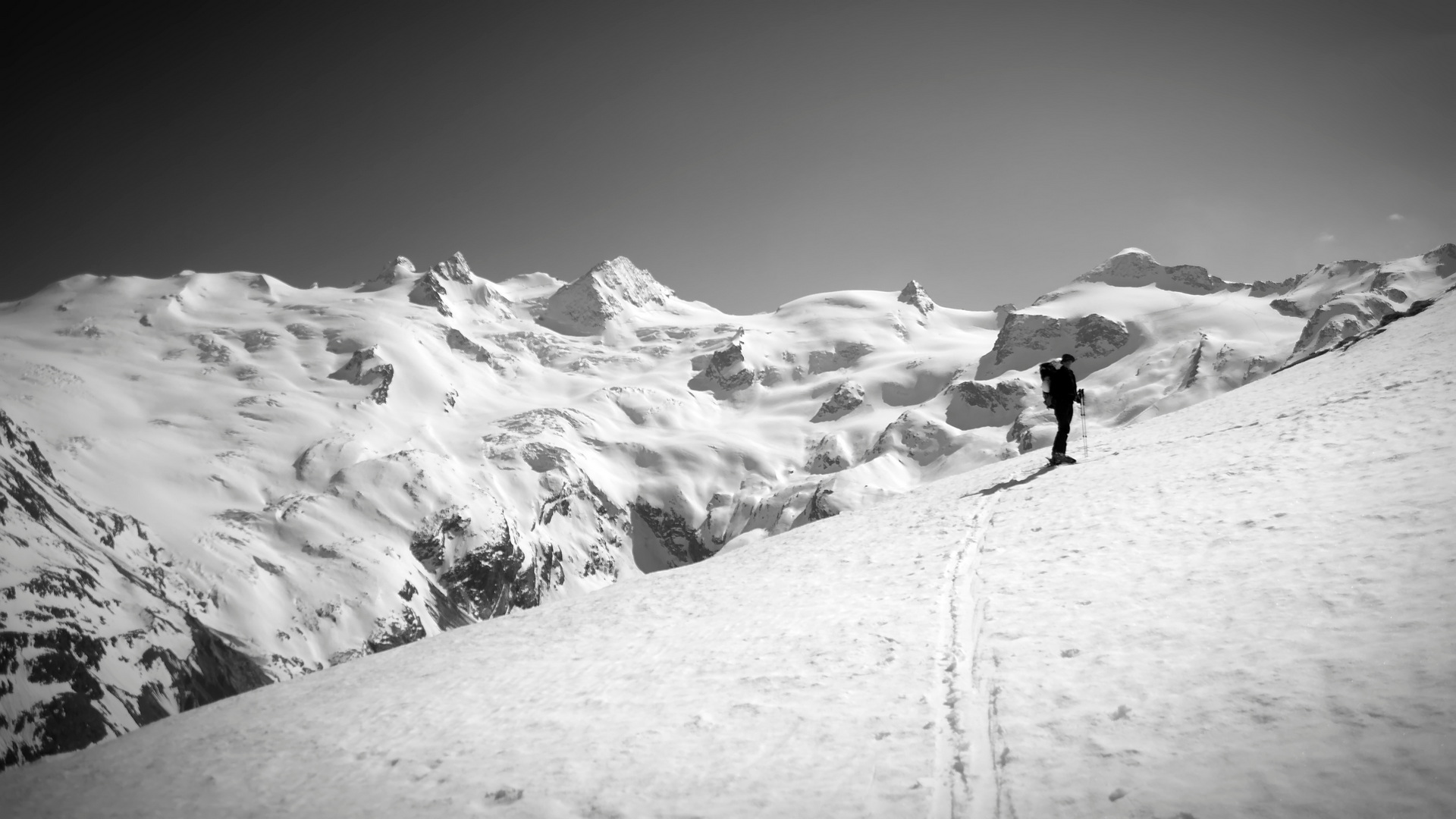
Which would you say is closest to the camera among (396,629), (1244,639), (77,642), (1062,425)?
(1244,639)

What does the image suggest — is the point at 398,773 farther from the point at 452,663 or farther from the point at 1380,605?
the point at 1380,605

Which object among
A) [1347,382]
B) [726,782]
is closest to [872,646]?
[726,782]

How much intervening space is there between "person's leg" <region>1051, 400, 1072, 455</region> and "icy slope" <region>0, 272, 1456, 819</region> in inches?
230

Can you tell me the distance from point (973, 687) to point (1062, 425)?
17.4 m

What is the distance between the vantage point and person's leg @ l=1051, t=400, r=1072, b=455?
21.8 meters

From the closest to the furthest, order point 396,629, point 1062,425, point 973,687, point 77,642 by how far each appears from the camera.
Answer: point 973,687 < point 1062,425 < point 77,642 < point 396,629

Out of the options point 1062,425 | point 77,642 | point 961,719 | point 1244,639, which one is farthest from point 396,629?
point 1244,639

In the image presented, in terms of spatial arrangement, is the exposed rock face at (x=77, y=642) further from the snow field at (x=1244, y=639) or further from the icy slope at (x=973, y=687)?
the snow field at (x=1244, y=639)

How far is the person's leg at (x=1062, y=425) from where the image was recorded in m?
21.8

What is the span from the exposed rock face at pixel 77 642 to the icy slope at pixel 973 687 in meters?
89.6

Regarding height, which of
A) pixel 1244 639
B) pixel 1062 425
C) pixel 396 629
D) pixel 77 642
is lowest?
pixel 396 629

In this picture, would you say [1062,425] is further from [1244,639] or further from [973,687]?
[973,687]

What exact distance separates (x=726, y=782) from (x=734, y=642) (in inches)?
157

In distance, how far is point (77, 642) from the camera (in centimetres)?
9431
